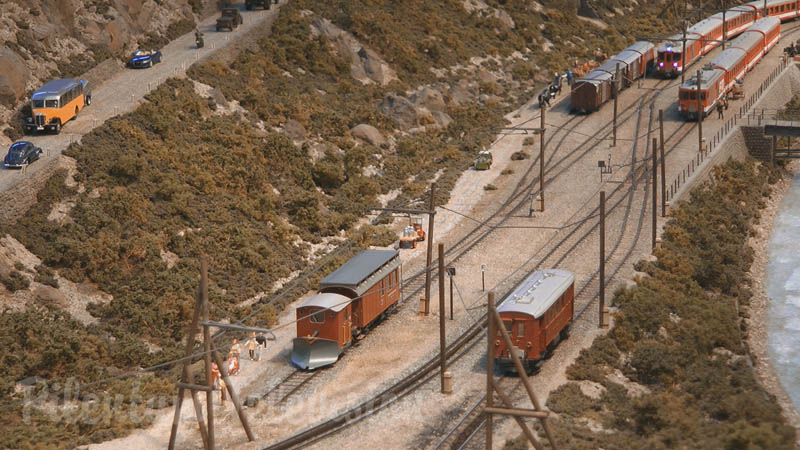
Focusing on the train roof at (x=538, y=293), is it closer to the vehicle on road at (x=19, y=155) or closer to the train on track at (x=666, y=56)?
the vehicle on road at (x=19, y=155)

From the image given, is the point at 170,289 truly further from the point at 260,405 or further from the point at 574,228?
the point at 574,228

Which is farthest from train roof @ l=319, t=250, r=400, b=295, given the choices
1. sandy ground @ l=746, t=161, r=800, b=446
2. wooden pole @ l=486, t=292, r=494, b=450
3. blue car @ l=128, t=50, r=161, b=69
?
blue car @ l=128, t=50, r=161, b=69

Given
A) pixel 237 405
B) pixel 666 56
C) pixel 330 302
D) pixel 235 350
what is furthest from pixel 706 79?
pixel 237 405

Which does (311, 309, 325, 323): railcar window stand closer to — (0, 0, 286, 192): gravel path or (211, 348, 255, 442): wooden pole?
(211, 348, 255, 442): wooden pole

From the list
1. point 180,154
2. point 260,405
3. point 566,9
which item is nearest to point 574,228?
point 180,154

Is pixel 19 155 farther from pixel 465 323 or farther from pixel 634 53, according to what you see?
pixel 634 53

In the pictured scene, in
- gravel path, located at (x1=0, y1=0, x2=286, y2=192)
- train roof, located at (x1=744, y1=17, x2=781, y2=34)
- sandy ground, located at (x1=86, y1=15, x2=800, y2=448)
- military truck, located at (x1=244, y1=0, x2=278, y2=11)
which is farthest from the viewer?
train roof, located at (x1=744, y1=17, x2=781, y2=34)

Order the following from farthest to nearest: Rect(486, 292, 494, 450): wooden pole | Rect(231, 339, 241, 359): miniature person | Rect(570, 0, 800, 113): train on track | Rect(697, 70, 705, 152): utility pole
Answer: Rect(570, 0, 800, 113): train on track → Rect(697, 70, 705, 152): utility pole → Rect(231, 339, 241, 359): miniature person → Rect(486, 292, 494, 450): wooden pole
